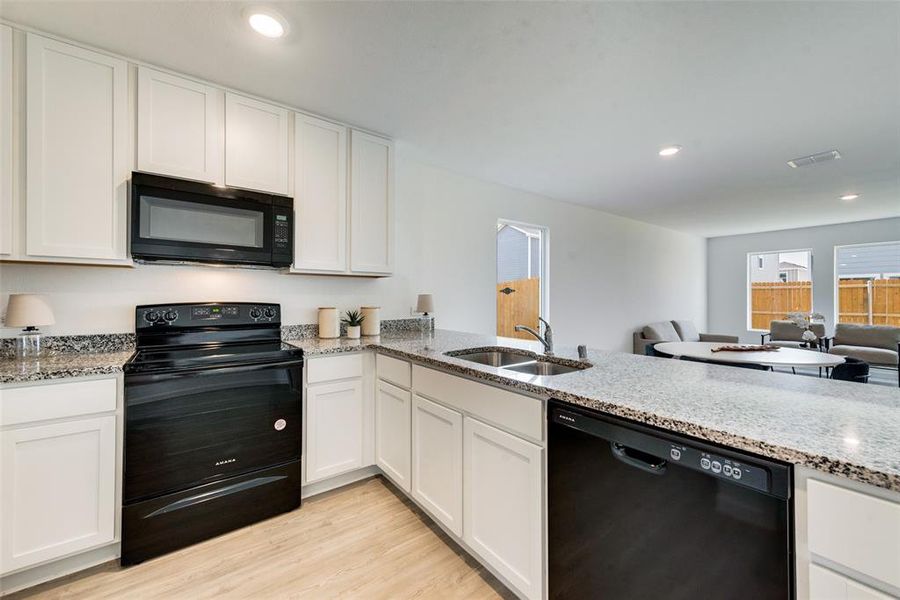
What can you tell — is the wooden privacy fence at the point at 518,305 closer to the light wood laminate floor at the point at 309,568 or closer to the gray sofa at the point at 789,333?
the light wood laminate floor at the point at 309,568

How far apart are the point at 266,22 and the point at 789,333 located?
7868mm

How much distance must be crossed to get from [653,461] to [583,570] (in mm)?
478

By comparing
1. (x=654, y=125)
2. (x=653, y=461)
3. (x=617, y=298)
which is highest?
(x=654, y=125)

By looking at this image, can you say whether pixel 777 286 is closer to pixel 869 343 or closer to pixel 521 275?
pixel 869 343

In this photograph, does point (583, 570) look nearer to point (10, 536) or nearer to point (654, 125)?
point (10, 536)

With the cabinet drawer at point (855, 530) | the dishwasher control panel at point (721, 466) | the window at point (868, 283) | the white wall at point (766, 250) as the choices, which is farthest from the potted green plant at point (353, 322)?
the window at point (868, 283)

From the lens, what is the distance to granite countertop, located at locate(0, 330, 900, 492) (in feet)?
2.43

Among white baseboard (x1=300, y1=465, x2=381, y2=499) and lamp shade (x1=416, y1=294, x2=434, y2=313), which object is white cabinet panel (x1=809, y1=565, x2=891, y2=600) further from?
lamp shade (x1=416, y1=294, x2=434, y2=313)

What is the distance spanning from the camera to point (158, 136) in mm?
1913

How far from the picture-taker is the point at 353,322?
2635 millimetres

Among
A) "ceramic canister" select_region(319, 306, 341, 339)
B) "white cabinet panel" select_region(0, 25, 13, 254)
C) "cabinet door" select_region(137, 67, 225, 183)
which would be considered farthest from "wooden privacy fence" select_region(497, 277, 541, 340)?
"white cabinet panel" select_region(0, 25, 13, 254)

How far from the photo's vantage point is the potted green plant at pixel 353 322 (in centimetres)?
260

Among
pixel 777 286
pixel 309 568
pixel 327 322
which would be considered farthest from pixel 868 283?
pixel 309 568

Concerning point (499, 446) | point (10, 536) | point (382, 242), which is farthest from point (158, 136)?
point (499, 446)
